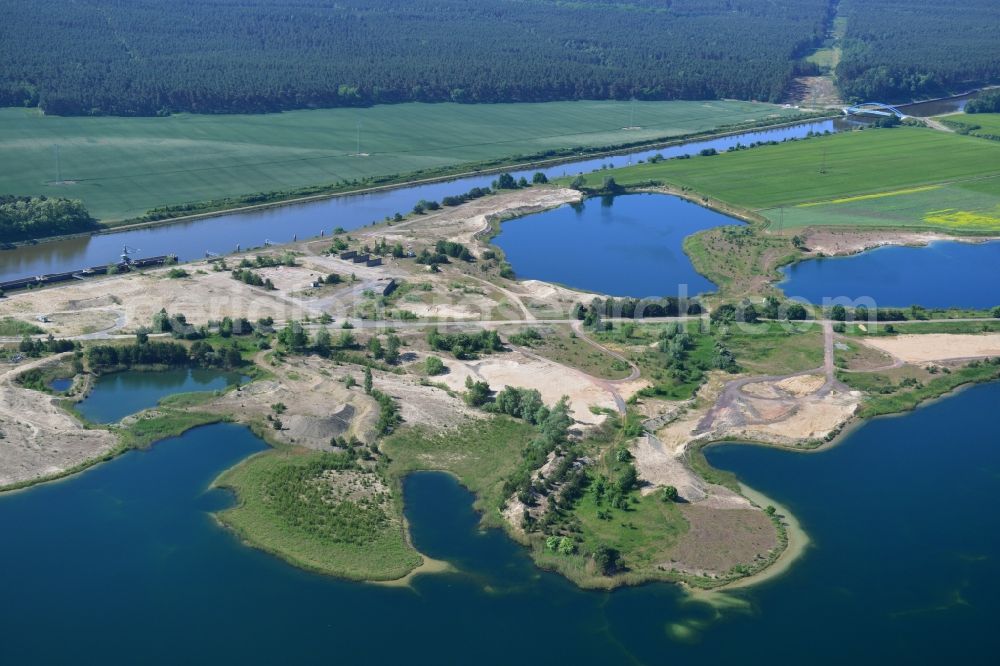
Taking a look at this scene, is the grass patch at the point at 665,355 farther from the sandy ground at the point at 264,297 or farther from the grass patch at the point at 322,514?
the grass patch at the point at 322,514

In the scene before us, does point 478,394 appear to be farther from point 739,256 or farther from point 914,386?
point 739,256

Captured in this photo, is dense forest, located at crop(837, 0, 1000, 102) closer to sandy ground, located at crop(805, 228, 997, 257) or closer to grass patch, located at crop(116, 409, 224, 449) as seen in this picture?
sandy ground, located at crop(805, 228, 997, 257)


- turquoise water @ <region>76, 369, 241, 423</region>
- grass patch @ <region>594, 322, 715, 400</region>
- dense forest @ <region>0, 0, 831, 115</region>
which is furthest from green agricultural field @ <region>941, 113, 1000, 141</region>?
turquoise water @ <region>76, 369, 241, 423</region>

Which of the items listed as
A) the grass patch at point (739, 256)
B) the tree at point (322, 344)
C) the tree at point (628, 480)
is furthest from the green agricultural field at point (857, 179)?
the tree at point (628, 480)

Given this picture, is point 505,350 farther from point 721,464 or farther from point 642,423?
point 721,464

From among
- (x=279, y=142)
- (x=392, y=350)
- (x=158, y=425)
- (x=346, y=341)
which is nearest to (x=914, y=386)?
(x=392, y=350)
